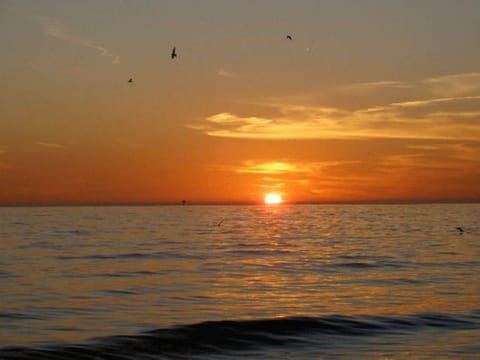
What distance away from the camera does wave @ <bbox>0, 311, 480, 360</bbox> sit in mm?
18156

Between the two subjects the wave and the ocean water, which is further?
the ocean water

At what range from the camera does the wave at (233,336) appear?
A: 18.2m

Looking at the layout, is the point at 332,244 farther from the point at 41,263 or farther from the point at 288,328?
the point at 288,328

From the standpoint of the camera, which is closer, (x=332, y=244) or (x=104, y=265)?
(x=104, y=265)

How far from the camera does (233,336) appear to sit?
66.4 feet

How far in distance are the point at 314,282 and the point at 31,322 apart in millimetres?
14301

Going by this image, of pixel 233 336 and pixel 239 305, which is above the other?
pixel 239 305

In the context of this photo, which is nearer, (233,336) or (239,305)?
(233,336)

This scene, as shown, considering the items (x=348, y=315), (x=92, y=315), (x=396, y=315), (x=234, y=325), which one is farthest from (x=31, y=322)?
(x=396, y=315)

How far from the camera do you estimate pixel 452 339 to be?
19453 mm

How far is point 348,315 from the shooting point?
911 inches

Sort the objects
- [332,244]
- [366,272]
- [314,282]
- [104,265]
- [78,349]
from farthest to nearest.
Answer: [332,244] → [104,265] → [366,272] → [314,282] → [78,349]

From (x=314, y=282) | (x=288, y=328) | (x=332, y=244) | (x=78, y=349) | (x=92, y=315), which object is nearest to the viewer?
(x=78, y=349)

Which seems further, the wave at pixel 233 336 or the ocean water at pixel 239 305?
the ocean water at pixel 239 305
